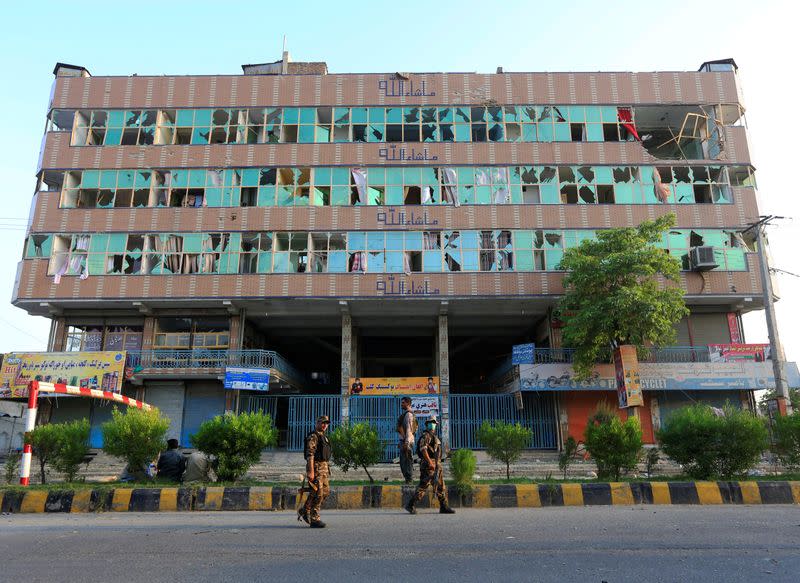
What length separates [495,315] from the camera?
24.3 m

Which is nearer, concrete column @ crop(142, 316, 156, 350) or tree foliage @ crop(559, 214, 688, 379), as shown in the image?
tree foliage @ crop(559, 214, 688, 379)

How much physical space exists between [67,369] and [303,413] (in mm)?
8887

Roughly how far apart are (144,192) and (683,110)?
72.5 feet

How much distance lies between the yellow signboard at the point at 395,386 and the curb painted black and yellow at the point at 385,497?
1226 cm

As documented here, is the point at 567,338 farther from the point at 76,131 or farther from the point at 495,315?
the point at 76,131

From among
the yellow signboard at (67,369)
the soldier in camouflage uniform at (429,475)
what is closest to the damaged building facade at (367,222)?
the yellow signboard at (67,369)

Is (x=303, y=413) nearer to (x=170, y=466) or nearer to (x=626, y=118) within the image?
(x=170, y=466)

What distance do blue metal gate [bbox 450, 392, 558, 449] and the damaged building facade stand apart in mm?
79

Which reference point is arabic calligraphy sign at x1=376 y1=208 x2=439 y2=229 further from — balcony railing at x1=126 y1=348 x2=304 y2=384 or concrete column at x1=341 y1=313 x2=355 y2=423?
balcony railing at x1=126 y1=348 x2=304 y2=384

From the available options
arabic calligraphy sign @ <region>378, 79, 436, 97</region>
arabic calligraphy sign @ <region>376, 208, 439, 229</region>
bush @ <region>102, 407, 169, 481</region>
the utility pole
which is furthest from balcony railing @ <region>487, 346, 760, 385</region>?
bush @ <region>102, 407, 169, 481</region>

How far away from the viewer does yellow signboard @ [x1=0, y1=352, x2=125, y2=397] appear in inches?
850

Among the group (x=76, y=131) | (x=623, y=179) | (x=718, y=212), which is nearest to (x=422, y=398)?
(x=623, y=179)

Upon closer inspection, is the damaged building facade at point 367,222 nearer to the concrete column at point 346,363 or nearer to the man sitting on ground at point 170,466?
the concrete column at point 346,363

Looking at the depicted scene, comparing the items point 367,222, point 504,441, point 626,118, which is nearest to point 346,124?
point 367,222
